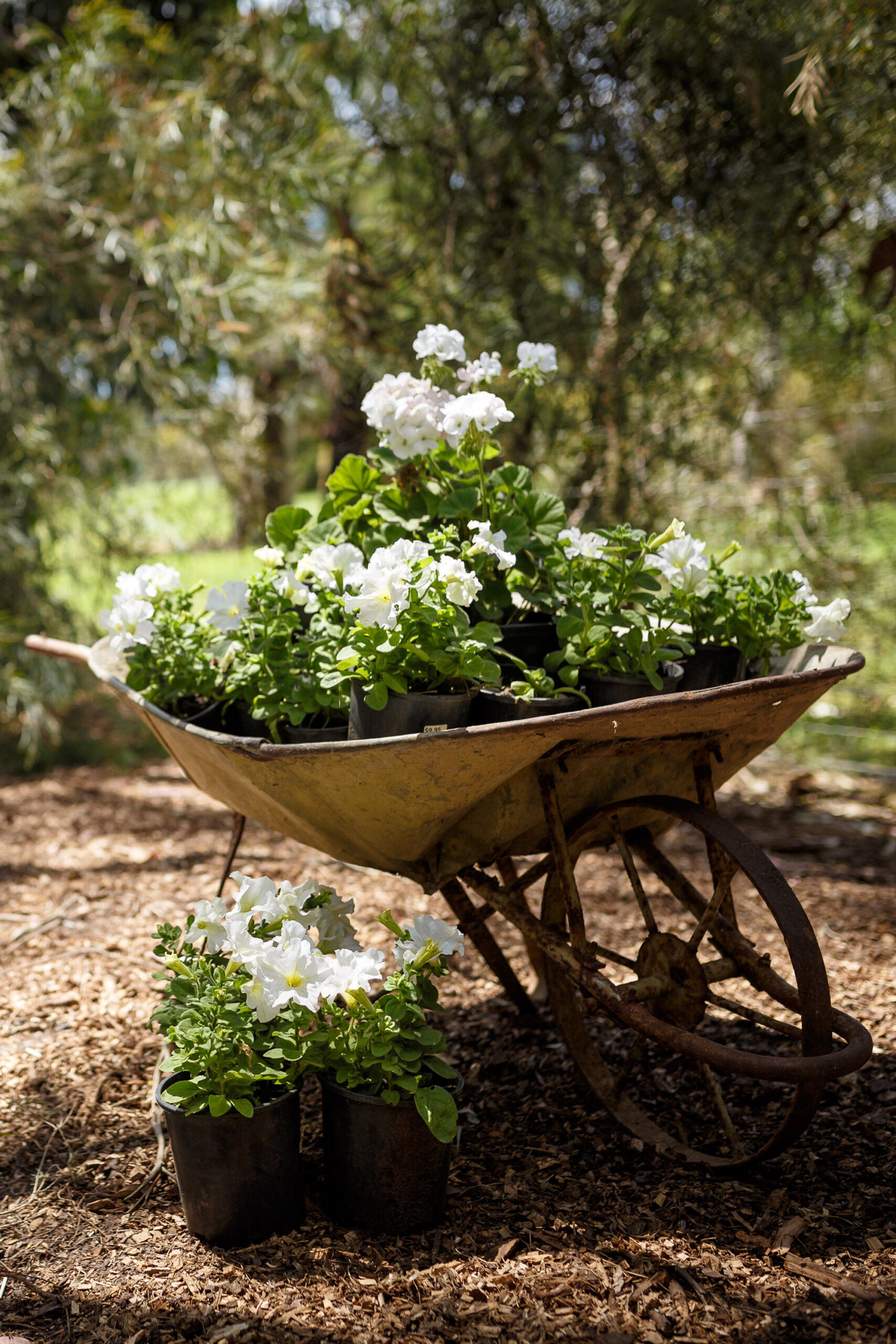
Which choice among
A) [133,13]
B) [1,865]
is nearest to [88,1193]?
[1,865]

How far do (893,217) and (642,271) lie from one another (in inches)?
39.1

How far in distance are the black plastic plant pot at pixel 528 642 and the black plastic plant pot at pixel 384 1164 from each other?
2.39ft

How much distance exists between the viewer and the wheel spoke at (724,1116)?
5.71 ft

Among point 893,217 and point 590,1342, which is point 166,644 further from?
point 893,217

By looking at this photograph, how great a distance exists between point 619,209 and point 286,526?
9.78ft

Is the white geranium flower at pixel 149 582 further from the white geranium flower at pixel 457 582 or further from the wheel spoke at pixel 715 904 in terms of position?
the wheel spoke at pixel 715 904

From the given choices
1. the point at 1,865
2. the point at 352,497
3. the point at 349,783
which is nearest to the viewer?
the point at 349,783

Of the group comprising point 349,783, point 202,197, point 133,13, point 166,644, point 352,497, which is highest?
point 133,13

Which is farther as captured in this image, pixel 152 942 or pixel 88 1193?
pixel 152 942

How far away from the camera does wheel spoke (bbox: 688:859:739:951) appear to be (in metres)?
1.74

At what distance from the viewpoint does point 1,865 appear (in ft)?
11.5

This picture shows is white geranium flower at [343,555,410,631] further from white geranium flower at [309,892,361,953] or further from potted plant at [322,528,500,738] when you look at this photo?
white geranium flower at [309,892,361,953]

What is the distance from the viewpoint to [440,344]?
1771mm

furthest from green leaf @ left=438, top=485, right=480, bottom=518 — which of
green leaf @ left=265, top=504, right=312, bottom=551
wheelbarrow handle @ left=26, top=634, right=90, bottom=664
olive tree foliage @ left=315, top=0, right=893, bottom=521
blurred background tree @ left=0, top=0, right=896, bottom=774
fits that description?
olive tree foliage @ left=315, top=0, right=893, bottom=521
